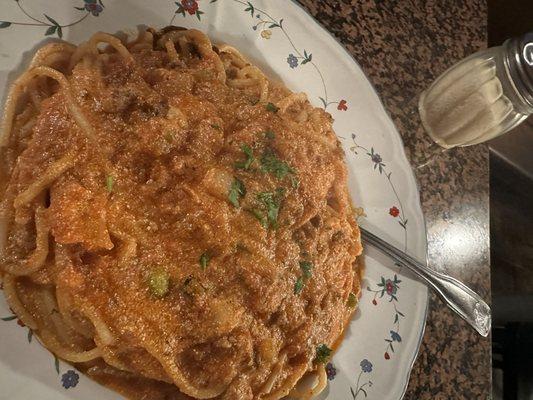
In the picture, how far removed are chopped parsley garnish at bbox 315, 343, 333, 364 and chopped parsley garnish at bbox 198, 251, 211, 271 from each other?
2.32 ft

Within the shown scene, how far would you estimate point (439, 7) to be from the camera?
3.90 metres

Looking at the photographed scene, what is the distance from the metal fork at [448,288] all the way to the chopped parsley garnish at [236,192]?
37.2 inches

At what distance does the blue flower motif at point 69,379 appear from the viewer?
1.73 m

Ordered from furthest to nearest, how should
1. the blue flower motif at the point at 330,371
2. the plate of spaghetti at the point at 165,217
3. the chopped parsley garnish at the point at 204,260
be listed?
the blue flower motif at the point at 330,371, the chopped parsley garnish at the point at 204,260, the plate of spaghetti at the point at 165,217

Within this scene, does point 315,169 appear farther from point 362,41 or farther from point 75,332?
point 362,41

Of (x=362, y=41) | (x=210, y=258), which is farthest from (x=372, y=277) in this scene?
(x=362, y=41)

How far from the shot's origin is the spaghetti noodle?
1.72m

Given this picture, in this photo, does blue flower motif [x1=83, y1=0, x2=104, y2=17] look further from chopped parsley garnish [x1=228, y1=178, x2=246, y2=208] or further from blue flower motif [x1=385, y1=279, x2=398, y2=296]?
blue flower motif [x1=385, y1=279, x2=398, y2=296]

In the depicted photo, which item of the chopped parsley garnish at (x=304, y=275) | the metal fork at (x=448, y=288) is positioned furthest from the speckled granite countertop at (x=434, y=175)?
the chopped parsley garnish at (x=304, y=275)

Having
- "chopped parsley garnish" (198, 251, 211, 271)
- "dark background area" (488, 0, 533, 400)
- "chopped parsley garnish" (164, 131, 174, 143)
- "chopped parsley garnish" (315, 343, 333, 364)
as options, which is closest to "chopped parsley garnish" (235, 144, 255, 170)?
"chopped parsley garnish" (164, 131, 174, 143)

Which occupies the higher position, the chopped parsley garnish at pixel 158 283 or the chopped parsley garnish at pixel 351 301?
the chopped parsley garnish at pixel 158 283

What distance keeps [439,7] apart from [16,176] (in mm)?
3303

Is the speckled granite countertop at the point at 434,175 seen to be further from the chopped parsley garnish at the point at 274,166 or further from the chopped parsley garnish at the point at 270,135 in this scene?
the chopped parsley garnish at the point at 274,166

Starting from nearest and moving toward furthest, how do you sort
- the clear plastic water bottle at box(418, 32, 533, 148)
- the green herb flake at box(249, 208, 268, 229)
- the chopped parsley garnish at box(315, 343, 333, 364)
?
the green herb flake at box(249, 208, 268, 229) < the chopped parsley garnish at box(315, 343, 333, 364) < the clear plastic water bottle at box(418, 32, 533, 148)
